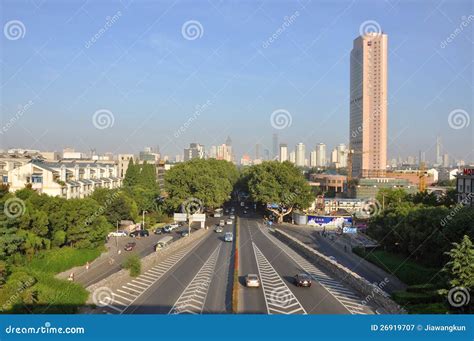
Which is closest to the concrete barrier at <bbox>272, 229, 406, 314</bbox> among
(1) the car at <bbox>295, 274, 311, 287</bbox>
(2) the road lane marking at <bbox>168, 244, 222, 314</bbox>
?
(1) the car at <bbox>295, 274, 311, 287</bbox>

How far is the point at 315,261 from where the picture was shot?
1195 cm

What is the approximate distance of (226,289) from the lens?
8.54m

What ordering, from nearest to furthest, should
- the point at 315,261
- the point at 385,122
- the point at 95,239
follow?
1. the point at 315,261
2. the point at 95,239
3. the point at 385,122

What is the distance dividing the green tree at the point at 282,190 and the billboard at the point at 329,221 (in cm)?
98

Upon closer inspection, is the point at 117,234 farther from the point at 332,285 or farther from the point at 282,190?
the point at 332,285

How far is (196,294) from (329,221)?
1666 cm

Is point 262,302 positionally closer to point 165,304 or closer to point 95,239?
point 165,304

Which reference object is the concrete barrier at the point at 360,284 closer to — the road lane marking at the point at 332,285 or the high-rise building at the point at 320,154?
the road lane marking at the point at 332,285

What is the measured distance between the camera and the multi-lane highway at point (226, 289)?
7.17 meters

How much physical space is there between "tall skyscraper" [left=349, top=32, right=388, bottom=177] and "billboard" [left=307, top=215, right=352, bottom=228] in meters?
30.3

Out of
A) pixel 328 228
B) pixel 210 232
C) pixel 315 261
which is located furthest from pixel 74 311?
pixel 328 228

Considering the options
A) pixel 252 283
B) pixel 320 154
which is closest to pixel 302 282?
pixel 252 283

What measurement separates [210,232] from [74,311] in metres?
13.6

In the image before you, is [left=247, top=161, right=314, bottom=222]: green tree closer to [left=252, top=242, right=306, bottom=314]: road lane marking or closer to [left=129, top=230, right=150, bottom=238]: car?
[left=129, top=230, right=150, bottom=238]: car
